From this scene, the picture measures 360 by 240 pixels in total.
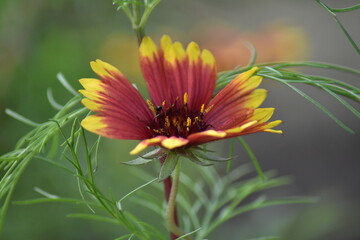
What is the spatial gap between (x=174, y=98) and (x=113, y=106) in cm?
9

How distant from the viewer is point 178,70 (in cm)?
61

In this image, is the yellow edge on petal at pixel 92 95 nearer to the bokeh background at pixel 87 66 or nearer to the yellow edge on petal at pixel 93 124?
the yellow edge on petal at pixel 93 124

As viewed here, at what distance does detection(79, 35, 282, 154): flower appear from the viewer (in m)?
0.55

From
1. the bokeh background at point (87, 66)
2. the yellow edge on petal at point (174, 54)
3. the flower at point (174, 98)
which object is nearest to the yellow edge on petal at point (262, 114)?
the flower at point (174, 98)

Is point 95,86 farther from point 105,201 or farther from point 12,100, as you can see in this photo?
point 12,100

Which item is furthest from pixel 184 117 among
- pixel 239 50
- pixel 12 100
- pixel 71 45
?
pixel 239 50

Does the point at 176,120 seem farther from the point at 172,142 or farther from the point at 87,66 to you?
the point at 87,66

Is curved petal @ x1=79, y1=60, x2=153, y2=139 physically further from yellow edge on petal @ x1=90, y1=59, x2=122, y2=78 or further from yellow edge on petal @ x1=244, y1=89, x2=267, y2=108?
yellow edge on petal @ x1=244, y1=89, x2=267, y2=108

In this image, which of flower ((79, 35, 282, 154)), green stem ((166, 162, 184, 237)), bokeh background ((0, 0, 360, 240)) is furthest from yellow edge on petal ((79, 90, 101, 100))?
bokeh background ((0, 0, 360, 240))

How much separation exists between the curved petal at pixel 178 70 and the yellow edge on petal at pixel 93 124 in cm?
10

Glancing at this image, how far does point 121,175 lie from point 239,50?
49 cm

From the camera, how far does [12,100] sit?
1.41m

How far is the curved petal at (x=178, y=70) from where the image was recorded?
1.98 ft

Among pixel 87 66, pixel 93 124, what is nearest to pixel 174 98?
pixel 93 124
